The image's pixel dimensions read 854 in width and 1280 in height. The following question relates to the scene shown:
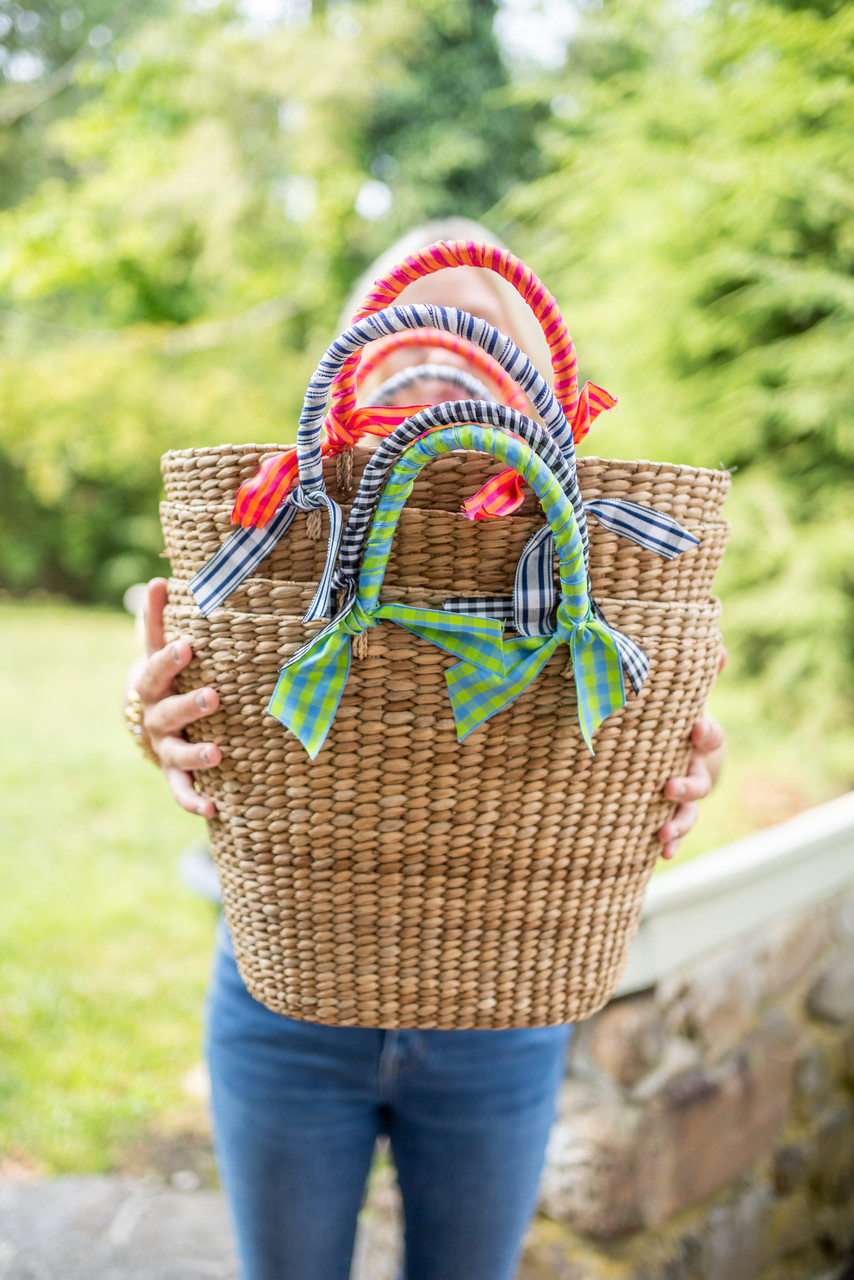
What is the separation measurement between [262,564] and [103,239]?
5051 millimetres

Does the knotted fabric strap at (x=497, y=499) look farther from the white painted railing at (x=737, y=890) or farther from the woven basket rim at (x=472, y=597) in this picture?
the white painted railing at (x=737, y=890)

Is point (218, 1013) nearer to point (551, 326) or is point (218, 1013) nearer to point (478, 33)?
point (551, 326)

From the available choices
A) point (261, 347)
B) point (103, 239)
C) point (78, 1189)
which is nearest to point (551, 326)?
point (78, 1189)

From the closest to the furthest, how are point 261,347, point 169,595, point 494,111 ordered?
point 169,595
point 494,111
point 261,347

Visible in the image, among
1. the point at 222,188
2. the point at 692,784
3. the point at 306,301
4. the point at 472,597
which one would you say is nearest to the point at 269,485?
the point at 472,597

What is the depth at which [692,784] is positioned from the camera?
66 centimetres

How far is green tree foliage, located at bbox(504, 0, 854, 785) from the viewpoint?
1.87 meters

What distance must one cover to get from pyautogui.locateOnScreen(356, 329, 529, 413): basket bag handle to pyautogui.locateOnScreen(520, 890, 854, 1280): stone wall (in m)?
0.87

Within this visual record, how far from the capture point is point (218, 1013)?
811mm

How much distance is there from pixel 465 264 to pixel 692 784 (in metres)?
Result: 0.40

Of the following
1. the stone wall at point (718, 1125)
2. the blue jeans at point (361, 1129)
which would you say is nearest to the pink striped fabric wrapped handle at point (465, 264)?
the blue jeans at point (361, 1129)

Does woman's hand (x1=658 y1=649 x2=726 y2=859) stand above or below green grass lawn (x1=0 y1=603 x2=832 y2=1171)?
above

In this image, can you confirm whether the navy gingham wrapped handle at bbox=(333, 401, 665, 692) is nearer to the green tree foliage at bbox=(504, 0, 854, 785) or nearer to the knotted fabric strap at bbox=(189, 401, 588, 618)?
the knotted fabric strap at bbox=(189, 401, 588, 618)

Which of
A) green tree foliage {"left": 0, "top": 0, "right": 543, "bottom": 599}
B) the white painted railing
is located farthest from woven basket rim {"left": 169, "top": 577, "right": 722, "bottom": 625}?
green tree foliage {"left": 0, "top": 0, "right": 543, "bottom": 599}
